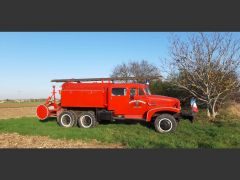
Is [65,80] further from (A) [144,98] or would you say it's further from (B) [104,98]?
(A) [144,98]

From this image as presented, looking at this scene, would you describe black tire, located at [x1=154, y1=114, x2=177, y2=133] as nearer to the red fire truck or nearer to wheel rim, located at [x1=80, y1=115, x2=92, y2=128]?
the red fire truck

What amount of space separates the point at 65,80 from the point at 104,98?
2.87 metres

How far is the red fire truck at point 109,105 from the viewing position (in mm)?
12695

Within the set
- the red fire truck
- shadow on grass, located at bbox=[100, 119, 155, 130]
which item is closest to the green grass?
shadow on grass, located at bbox=[100, 119, 155, 130]

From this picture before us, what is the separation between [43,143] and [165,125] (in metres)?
5.49

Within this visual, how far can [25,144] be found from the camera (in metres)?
10.1

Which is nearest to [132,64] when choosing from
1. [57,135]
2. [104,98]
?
[104,98]

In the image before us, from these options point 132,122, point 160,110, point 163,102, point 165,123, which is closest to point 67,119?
point 132,122

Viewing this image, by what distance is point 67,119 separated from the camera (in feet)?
47.1

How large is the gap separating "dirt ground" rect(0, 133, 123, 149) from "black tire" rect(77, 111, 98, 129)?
293 cm

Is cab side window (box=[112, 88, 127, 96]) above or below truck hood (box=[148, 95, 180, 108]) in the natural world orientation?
above

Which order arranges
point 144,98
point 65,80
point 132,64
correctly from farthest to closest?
1. point 132,64
2. point 65,80
3. point 144,98

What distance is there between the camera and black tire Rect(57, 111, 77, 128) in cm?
1415

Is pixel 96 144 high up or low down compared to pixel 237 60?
→ down
